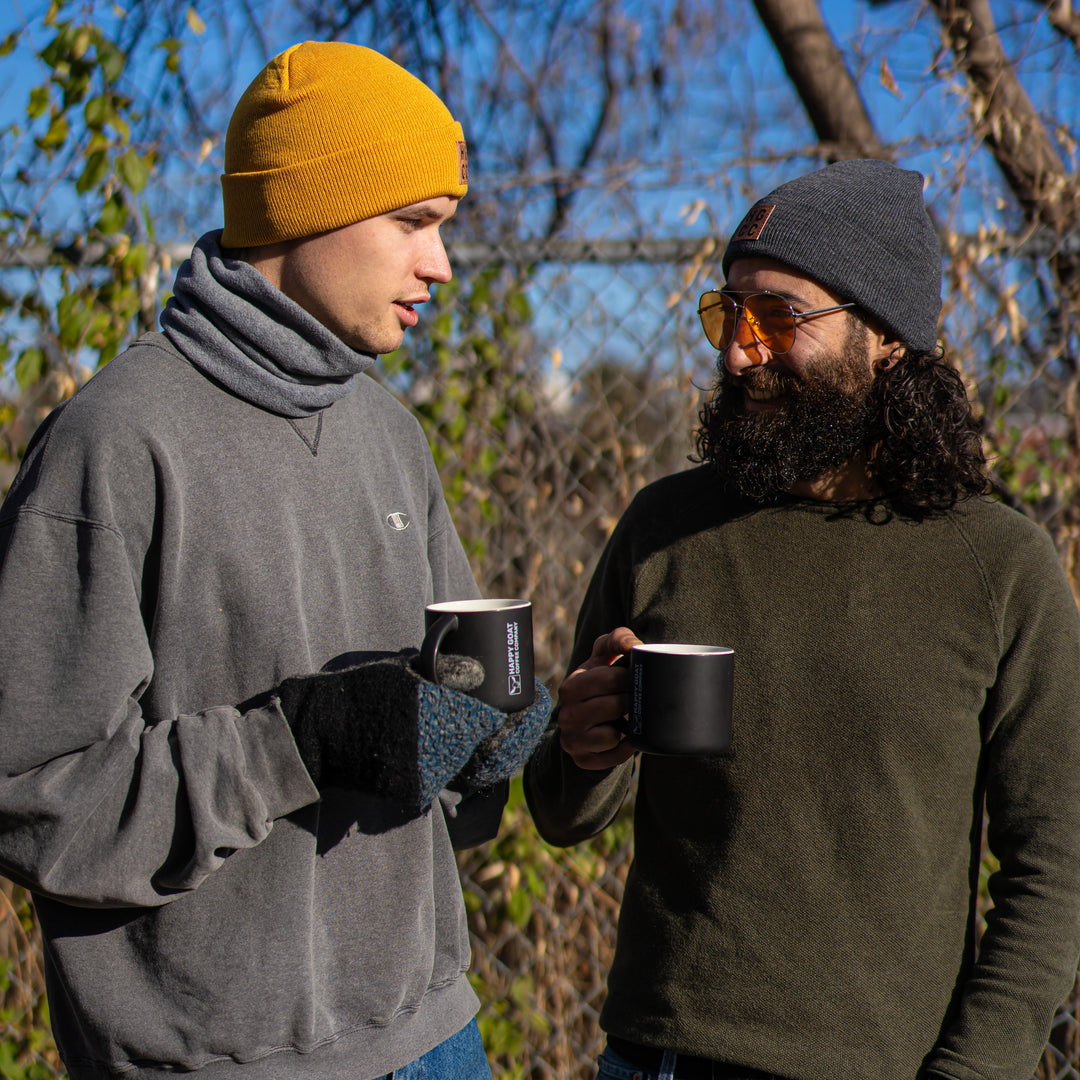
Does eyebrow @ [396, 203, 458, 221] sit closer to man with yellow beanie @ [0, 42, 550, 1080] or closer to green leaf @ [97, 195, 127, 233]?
man with yellow beanie @ [0, 42, 550, 1080]

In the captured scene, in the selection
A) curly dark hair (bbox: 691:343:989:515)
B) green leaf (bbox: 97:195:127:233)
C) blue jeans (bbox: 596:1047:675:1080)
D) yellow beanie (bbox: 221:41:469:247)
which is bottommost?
blue jeans (bbox: 596:1047:675:1080)

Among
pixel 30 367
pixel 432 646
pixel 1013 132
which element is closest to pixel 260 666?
pixel 432 646

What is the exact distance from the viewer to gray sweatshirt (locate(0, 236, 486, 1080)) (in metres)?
1.33

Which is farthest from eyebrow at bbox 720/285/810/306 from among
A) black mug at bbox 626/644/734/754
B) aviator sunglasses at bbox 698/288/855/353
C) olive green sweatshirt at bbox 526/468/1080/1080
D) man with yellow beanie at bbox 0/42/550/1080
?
black mug at bbox 626/644/734/754

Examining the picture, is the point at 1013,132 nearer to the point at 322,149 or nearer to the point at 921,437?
the point at 921,437

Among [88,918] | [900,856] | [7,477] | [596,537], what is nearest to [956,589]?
[900,856]

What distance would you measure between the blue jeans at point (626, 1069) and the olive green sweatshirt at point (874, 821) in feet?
0.15

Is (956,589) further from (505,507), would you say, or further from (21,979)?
(21,979)

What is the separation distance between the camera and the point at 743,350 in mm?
1855

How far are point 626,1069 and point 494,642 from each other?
0.74m

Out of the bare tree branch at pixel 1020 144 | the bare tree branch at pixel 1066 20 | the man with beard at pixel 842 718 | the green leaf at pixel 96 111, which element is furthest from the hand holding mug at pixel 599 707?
the bare tree branch at pixel 1066 20

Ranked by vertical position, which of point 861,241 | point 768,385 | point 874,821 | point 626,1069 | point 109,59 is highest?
point 109,59

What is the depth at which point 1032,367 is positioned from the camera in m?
3.06

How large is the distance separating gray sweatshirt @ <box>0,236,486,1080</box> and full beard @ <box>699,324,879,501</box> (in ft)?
1.96
